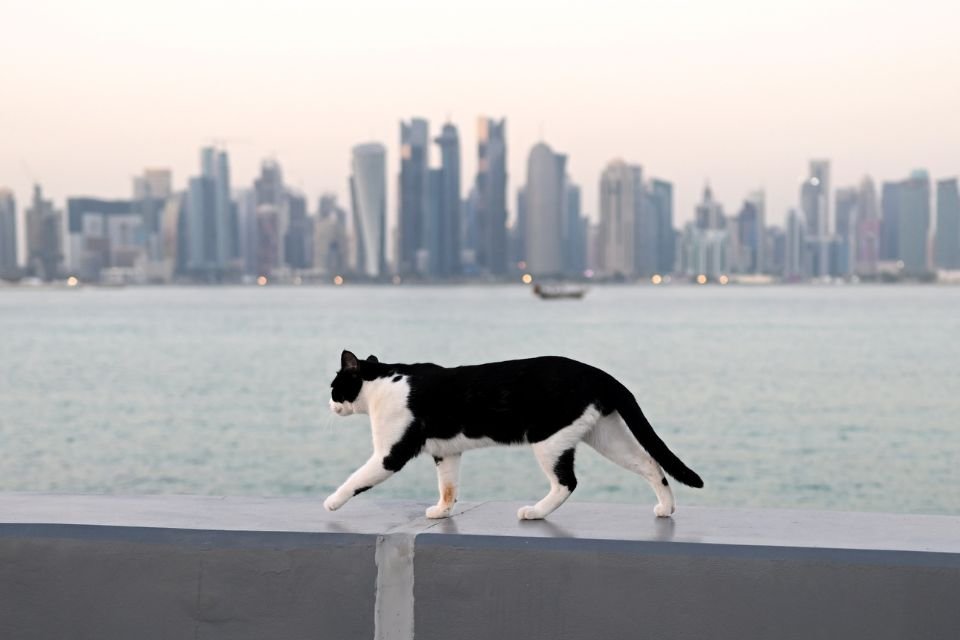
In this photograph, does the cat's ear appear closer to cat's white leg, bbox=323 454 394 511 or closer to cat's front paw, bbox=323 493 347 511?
cat's white leg, bbox=323 454 394 511

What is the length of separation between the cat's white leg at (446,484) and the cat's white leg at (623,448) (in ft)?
1.60

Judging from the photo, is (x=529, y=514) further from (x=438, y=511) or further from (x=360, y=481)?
(x=360, y=481)

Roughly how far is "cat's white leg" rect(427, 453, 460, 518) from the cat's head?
364 mm

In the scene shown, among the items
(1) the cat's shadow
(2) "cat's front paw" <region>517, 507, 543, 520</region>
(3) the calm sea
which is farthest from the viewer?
(3) the calm sea

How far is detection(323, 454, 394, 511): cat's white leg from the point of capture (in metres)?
4.36

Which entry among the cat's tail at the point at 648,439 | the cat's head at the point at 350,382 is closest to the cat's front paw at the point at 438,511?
the cat's head at the point at 350,382

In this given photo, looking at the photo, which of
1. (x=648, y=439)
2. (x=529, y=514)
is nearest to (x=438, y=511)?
(x=529, y=514)

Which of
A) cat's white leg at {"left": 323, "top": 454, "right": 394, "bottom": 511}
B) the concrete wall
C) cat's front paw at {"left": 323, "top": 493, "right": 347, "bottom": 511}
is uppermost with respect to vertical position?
cat's white leg at {"left": 323, "top": 454, "right": 394, "bottom": 511}

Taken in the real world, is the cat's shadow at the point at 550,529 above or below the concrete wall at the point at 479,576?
above

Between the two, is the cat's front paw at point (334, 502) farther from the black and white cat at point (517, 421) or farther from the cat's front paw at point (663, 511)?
the cat's front paw at point (663, 511)

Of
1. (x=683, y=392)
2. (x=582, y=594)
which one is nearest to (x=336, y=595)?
(x=582, y=594)

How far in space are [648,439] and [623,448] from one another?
0.36 feet

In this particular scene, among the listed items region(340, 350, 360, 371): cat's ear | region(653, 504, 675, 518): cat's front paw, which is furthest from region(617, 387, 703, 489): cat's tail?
region(340, 350, 360, 371): cat's ear

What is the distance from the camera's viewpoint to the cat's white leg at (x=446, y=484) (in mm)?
4351
